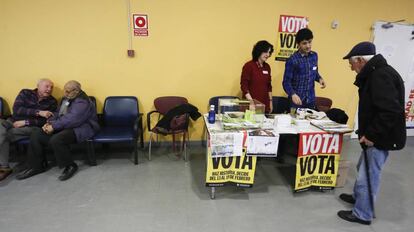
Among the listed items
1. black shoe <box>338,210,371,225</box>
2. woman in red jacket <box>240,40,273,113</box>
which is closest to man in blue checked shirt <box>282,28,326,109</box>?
woman in red jacket <box>240,40,273,113</box>

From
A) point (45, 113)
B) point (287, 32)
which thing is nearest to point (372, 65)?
point (287, 32)

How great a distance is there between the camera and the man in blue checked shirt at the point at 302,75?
2.80 meters

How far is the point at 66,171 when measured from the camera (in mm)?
2832

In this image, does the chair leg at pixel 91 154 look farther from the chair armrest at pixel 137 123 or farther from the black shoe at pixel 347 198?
the black shoe at pixel 347 198

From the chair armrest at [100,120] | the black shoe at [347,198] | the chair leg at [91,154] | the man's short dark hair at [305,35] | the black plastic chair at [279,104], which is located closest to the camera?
the black shoe at [347,198]

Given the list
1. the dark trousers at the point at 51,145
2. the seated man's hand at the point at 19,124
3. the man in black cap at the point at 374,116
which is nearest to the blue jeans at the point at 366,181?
the man in black cap at the point at 374,116

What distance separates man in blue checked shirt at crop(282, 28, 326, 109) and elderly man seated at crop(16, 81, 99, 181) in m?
2.31

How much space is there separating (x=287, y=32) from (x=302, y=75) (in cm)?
105

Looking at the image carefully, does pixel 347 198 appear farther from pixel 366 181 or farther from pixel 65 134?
pixel 65 134

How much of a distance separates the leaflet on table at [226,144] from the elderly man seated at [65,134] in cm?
158

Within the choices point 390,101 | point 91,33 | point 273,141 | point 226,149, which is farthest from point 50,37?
point 390,101

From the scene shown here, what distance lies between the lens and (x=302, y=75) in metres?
2.85

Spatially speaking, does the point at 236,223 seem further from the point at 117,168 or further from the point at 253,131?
the point at 117,168

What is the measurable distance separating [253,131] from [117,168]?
172 cm
